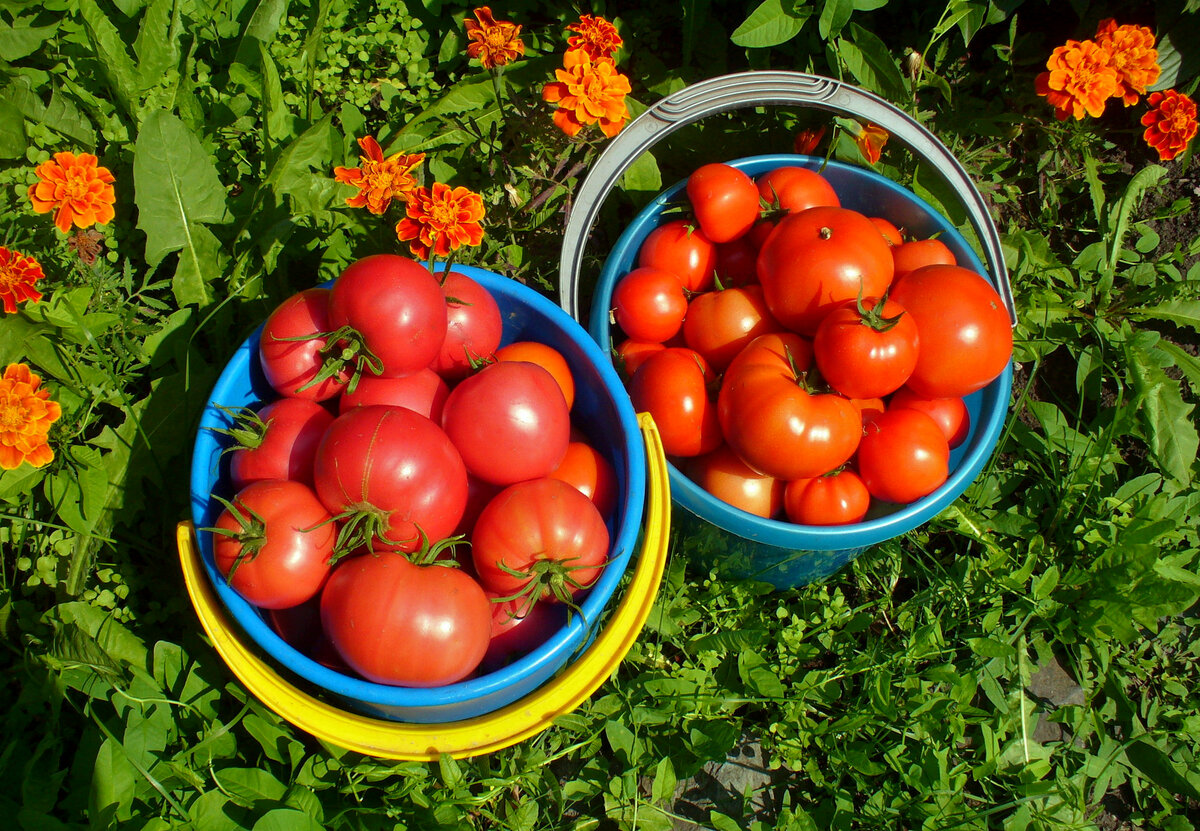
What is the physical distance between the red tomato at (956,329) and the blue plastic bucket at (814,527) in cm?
15

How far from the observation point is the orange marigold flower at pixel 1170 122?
7.11 feet

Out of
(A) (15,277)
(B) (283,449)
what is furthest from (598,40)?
(A) (15,277)

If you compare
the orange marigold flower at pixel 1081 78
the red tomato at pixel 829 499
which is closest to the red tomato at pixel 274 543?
the red tomato at pixel 829 499

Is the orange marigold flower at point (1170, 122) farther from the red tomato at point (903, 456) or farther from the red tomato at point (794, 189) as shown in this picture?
the red tomato at point (903, 456)

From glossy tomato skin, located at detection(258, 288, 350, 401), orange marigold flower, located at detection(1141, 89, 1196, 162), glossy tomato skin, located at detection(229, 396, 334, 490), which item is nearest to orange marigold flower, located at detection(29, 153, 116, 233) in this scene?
glossy tomato skin, located at detection(258, 288, 350, 401)

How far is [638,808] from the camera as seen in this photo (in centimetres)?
164

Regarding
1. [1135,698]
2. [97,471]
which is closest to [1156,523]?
[1135,698]

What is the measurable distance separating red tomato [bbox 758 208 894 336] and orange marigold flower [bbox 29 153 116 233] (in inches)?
58.9

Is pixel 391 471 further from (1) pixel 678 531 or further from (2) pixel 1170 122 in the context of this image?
(2) pixel 1170 122

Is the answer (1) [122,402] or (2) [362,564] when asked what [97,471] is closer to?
(1) [122,402]

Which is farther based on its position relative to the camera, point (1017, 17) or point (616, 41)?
point (1017, 17)

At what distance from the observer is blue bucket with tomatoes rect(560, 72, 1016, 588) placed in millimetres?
1579

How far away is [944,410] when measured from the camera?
179 centimetres

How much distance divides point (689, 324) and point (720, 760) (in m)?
0.95
